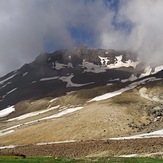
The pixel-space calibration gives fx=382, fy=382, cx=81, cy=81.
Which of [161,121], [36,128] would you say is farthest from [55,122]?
[161,121]

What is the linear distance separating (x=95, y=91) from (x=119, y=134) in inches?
2947

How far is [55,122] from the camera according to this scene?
116 meters

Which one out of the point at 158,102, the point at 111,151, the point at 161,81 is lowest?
the point at 111,151

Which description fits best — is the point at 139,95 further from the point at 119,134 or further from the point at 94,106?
the point at 119,134

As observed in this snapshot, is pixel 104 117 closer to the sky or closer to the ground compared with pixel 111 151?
closer to the sky

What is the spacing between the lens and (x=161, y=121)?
11025cm

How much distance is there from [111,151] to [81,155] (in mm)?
4815

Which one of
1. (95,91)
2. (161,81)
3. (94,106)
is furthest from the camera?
(95,91)

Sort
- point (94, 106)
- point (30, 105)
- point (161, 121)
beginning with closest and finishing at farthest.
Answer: point (161, 121) → point (94, 106) → point (30, 105)

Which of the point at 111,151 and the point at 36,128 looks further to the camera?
the point at 36,128

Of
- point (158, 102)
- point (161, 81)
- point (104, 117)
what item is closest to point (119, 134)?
point (104, 117)

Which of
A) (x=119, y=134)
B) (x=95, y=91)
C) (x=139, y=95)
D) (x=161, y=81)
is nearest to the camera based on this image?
(x=119, y=134)

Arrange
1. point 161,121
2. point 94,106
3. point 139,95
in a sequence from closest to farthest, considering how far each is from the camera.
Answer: point 161,121, point 94,106, point 139,95

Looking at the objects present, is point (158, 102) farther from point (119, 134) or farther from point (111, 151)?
point (111, 151)
